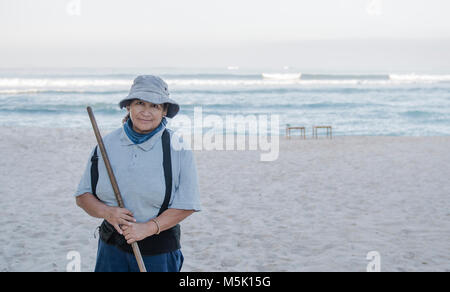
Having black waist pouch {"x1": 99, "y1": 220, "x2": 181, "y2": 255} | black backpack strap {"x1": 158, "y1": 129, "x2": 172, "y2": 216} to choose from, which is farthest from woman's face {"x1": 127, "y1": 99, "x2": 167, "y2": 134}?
black waist pouch {"x1": 99, "y1": 220, "x2": 181, "y2": 255}

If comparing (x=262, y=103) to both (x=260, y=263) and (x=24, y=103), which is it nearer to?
(x=24, y=103)

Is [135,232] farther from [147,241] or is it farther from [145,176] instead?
[145,176]

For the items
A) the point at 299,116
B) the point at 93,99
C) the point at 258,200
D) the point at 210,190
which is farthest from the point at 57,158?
the point at 93,99

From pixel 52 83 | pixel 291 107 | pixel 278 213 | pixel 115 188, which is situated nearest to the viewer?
pixel 115 188

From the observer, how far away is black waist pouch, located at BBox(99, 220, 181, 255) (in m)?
2.28

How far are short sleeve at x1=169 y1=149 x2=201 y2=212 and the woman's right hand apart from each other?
0.63ft

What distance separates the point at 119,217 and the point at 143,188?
17 centimetres

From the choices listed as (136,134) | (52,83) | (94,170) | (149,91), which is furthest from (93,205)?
(52,83)

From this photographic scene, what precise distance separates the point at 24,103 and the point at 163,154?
94.6 feet

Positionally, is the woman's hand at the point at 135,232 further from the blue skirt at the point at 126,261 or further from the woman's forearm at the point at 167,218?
the blue skirt at the point at 126,261

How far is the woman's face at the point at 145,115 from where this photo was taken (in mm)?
2268

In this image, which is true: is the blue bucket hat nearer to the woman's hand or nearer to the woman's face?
the woman's face

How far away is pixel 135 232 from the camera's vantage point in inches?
85.5

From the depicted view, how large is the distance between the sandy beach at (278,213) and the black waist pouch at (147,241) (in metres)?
2.54
